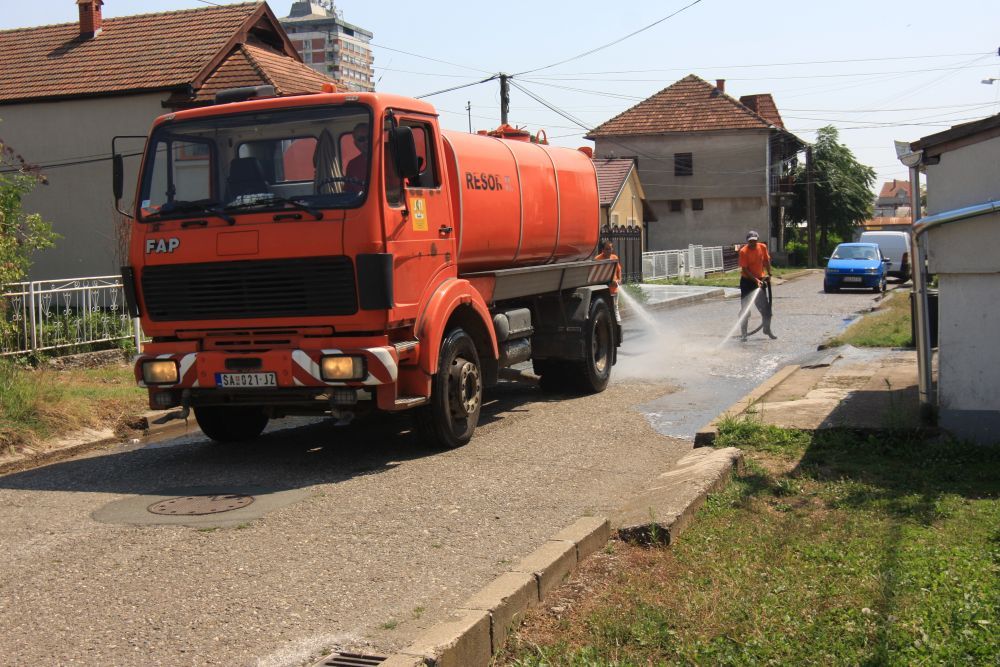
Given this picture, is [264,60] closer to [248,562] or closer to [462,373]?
[462,373]

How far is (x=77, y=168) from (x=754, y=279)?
59.2ft

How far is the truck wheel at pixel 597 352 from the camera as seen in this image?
1267 cm

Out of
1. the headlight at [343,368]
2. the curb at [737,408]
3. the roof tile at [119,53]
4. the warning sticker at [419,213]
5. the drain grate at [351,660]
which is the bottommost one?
the drain grate at [351,660]

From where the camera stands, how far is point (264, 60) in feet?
91.2

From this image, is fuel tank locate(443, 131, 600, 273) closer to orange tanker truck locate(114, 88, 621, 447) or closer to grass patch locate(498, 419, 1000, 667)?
orange tanker truck locate(114, 88, 621, 447)

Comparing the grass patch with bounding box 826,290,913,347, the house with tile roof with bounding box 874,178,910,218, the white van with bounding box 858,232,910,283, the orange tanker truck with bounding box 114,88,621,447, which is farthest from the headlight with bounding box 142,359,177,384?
the house with tile roof with bounding box 874,178,910,218

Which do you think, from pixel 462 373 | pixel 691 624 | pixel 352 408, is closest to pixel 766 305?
pixel 462 373

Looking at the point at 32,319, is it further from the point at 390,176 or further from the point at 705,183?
the point at 705,183

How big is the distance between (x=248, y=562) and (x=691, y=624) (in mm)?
2521

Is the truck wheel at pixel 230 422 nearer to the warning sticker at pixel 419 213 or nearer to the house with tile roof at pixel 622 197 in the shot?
the warning sticker at pixel 419 213

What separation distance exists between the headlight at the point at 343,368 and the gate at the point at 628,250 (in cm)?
3033

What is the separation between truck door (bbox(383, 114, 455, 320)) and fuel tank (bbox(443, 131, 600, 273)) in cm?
37

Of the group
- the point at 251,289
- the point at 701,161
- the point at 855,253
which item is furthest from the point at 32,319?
the point at 701,161

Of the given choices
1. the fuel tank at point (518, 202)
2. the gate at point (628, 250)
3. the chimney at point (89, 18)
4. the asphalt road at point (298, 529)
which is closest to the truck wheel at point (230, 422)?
the asphalt road at point (298, 529)
